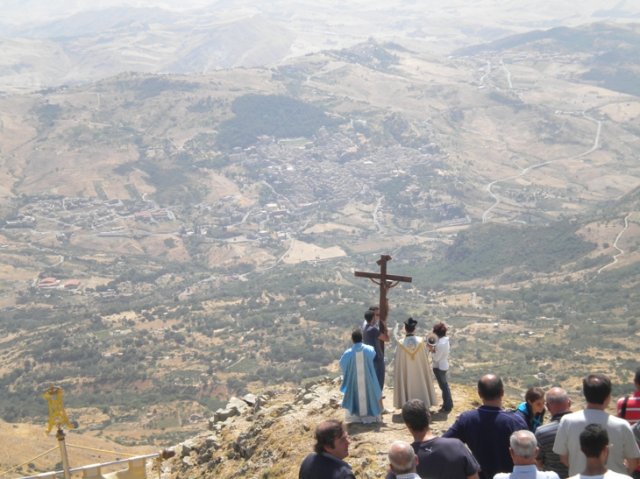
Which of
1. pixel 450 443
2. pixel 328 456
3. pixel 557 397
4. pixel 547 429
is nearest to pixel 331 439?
pixel 328 456

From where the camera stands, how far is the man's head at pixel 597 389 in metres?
10.1

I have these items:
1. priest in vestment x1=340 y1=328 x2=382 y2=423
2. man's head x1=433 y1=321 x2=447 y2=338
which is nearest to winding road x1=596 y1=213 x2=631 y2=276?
man's head x1=433 y1=321 x2=447 y2=338

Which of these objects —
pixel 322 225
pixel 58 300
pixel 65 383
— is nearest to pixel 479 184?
pixel 322 225

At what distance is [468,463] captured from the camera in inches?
386

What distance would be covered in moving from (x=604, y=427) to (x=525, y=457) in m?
1.34

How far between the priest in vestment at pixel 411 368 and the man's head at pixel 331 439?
18.5ft

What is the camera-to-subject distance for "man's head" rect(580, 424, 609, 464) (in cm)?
879

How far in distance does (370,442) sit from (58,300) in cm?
10187

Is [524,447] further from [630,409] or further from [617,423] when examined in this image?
[630,409]

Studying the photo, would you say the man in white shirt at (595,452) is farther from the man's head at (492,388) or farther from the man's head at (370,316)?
the man's head at (370,316)

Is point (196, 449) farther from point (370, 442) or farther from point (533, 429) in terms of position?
point (533, 429)

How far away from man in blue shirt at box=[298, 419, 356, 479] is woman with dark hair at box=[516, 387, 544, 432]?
10.1 ft

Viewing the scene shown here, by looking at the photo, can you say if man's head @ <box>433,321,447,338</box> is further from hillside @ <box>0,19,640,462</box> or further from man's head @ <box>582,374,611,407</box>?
hillside @ <box>0,19,640,462</box>

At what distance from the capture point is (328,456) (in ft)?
32.5
